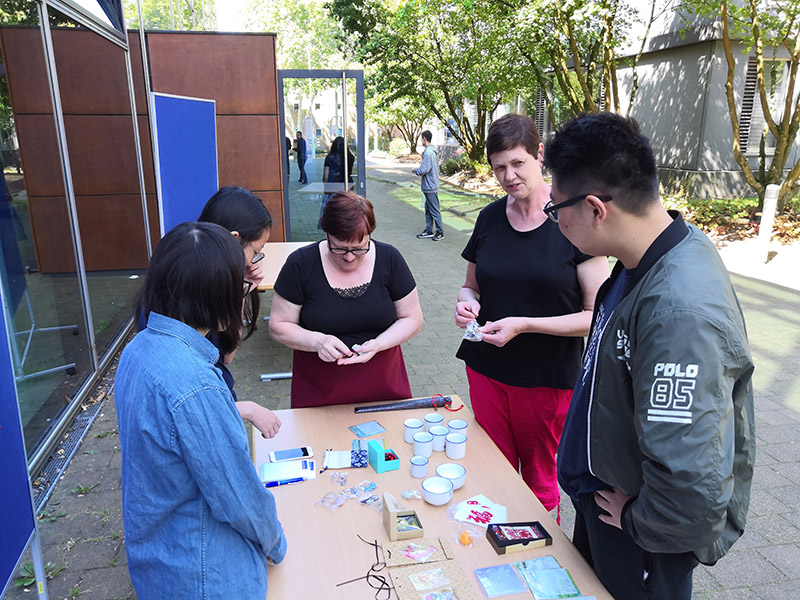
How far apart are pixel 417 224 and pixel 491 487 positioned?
11017 millimetres

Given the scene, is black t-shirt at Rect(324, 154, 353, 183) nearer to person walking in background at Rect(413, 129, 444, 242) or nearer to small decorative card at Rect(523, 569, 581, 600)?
person walking in background at Rect(413, 129, 444, 242)

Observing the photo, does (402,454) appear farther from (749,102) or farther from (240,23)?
(240,23)

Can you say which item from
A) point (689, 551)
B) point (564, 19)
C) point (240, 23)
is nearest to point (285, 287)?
point (689, 551)

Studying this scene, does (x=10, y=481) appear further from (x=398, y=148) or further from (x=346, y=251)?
(x=398, y=148)

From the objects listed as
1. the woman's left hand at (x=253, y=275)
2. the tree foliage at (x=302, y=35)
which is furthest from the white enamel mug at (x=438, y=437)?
the tree foliage at (x=302, y=35)

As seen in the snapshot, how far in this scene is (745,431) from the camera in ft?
4.16

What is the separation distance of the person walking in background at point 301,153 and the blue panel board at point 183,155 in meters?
1.98

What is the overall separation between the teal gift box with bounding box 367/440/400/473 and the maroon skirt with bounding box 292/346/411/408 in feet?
1.54

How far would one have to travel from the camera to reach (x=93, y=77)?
270 inches

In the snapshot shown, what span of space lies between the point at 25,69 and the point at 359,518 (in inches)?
193

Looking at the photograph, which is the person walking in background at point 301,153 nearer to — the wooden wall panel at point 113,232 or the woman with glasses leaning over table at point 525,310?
the wooden wall panel at point 113,232

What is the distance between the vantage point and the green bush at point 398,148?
35.8 metres

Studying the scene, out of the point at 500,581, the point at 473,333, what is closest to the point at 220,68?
the point at 473,333

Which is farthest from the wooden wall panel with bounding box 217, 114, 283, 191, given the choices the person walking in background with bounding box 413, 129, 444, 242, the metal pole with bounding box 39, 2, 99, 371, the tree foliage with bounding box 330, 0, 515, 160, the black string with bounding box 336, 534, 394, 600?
the tree foliage with bounding box 330, 0, 515, 160
